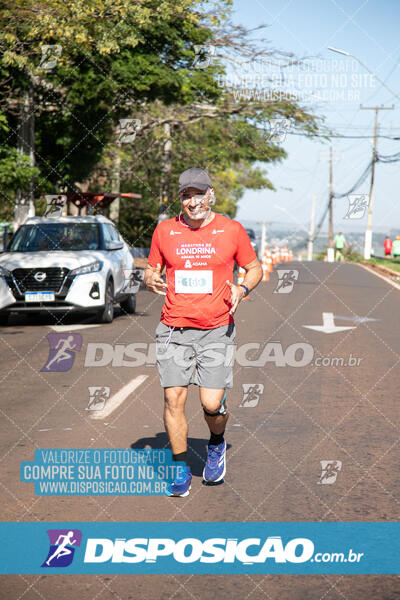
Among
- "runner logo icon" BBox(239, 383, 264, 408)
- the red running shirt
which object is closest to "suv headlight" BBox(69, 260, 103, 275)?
"runner logo icon" BBox(239, 383, 264, 408)

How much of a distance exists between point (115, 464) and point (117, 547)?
1.60 metres

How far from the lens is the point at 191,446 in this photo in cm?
681

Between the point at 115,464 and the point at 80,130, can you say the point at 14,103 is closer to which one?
the point at 80,130

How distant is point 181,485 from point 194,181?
76.7 inches

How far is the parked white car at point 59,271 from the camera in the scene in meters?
14.5

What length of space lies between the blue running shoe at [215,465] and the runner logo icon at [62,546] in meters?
1.17

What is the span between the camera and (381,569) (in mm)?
4406

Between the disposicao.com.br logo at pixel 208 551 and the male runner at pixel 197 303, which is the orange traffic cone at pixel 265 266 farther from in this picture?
the disposicao.com.br logo at pixel 208 551

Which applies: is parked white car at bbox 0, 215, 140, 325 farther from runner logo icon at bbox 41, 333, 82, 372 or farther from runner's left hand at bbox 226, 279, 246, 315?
runner's left hand at bbox 226, 279, 246, 315

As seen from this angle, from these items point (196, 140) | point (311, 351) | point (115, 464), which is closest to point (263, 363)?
point (311, 351)

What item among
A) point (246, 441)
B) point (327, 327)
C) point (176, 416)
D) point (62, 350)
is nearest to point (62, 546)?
point (176, 416)

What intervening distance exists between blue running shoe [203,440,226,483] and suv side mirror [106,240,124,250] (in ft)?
33.3

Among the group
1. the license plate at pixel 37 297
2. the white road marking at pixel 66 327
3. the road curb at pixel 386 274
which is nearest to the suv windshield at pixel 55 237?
the license plate at pixel 37 297

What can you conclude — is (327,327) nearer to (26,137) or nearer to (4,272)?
(4,272)
